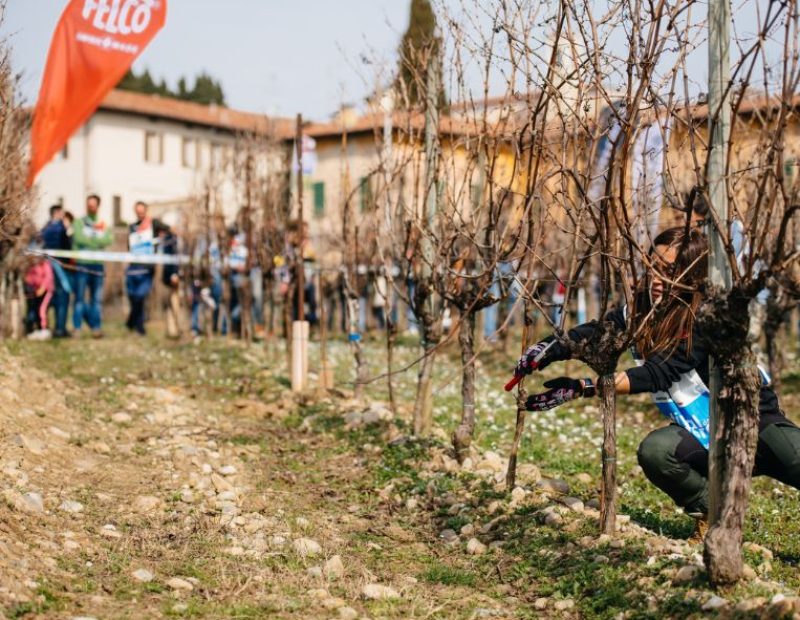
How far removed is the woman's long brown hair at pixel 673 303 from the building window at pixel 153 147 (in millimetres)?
42407

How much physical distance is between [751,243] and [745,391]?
66 centimetres

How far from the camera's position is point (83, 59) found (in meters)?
11.1

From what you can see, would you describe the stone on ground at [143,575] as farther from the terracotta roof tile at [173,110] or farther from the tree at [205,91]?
the tree at [205,91]

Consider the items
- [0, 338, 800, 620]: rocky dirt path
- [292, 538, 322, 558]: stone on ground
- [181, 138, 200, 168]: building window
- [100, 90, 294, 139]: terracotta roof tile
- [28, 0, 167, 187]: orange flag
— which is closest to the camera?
[0, 338, 800, 620]: rocky dirt path

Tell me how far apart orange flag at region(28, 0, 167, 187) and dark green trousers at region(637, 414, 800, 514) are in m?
7.71

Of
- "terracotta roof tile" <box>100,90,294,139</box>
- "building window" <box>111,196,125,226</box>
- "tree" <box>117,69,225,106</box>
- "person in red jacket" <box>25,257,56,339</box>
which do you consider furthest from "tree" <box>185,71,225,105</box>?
"person in red jacket" <box>25,257,56,339</box>

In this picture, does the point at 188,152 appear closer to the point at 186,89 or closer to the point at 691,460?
the point at 186,89

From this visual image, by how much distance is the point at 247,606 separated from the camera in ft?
15.0

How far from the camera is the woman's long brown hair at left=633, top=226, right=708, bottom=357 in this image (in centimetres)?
518

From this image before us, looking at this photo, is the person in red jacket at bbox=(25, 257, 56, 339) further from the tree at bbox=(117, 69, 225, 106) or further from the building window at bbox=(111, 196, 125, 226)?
the tree at bbox=(117, 69, 225, 106)

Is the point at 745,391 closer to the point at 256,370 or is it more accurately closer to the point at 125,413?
the point at 125,413

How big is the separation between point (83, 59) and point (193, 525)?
6.96 m

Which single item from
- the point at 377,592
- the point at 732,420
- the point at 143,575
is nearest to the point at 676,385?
the point at 732,420

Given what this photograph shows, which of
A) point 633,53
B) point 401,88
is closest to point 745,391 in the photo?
point 633,53
